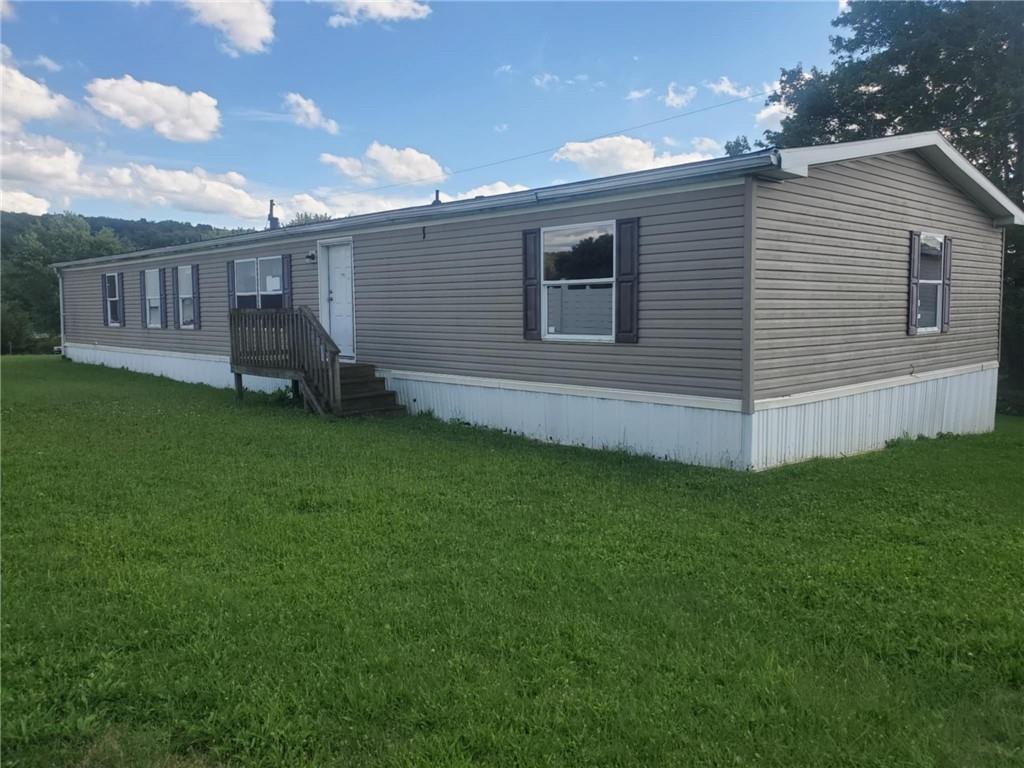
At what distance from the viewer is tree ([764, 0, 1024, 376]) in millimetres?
A: 17234

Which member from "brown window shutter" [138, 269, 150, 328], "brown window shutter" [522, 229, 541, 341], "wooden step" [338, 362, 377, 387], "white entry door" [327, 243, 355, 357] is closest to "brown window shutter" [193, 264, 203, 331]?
"brown window shutter" [138, 269, 150, 328]

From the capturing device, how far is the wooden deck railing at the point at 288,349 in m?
10.1

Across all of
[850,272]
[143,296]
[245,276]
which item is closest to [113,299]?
[143,296]

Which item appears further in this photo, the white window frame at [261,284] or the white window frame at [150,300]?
the white window frame at [150,300]

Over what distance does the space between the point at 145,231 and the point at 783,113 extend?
4139cm

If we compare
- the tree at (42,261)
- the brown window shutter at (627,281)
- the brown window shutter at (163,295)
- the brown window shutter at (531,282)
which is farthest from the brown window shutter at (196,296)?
the tree at (42,261)

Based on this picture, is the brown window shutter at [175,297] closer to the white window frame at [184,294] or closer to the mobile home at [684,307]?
the white window frame at [184,294]

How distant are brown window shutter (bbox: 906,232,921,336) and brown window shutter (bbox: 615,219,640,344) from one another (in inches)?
156

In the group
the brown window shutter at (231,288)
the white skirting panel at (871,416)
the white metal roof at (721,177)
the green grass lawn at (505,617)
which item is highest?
the white metal roof at (721,177)

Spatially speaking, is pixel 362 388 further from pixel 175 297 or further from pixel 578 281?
pixel 175 297

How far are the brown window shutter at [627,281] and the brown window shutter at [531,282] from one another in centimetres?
113

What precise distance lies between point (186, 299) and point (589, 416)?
10.7 meters

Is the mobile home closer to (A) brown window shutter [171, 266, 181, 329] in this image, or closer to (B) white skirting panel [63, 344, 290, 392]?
(B) white skirting panel [63, 344, 290, 392]

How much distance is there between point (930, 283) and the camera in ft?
32.3
